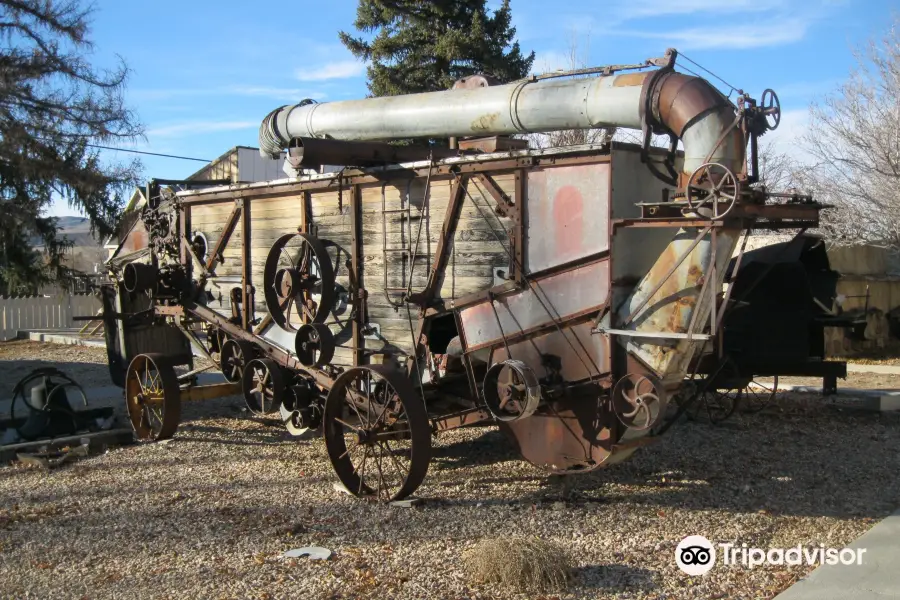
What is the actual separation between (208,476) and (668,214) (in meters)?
4.95

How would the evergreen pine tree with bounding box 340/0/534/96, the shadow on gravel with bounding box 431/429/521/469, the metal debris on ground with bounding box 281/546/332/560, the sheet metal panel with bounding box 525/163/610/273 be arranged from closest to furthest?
the metal debris on ground with bounding box 281/546/332/560, the sheet metal panel with bounding box 525/163/610/273, the shadow on gravel with bounding box 431/429/521/469, the evergreen pine tree with bounding box 340/0/534/96

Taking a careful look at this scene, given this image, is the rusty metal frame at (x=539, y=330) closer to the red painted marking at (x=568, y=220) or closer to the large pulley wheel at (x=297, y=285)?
the red painted marking at (x=568, y=220)

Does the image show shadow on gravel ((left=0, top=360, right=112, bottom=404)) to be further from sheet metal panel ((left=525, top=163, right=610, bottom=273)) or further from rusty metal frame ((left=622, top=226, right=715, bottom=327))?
rusty metal frame ((left=622, top=226, right=715, bottom=327))

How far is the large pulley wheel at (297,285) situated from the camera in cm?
781

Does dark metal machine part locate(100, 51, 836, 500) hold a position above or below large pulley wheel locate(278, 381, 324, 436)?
above

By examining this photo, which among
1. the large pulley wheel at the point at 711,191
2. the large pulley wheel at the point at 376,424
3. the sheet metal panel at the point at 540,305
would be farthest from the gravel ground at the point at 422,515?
the large pulley wheel at the point at 711,191

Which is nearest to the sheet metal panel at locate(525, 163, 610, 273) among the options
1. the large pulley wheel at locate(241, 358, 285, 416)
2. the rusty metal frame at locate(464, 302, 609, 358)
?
the rusty metal frame at locate(464, 302, 609, 358)

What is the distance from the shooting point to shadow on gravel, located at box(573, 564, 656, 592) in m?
5.10

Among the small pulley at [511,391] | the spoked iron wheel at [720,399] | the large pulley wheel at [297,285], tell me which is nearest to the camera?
the small pulley at [511,391]

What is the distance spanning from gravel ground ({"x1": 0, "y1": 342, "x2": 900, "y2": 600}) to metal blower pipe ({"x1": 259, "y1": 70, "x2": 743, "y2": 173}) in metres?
2.80

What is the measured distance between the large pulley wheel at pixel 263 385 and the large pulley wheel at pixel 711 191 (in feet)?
15.1

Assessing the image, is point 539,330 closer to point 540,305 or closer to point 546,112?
point 540,305

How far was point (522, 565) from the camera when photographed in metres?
5.00

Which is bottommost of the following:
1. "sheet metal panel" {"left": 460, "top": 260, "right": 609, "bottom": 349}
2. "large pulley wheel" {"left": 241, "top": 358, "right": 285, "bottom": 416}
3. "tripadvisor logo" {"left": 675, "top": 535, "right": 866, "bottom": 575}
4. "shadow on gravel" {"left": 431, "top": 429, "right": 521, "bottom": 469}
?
"tripadvisor logo" {"left": 675, "top": 535, "right": 866, "bottom": 575}
